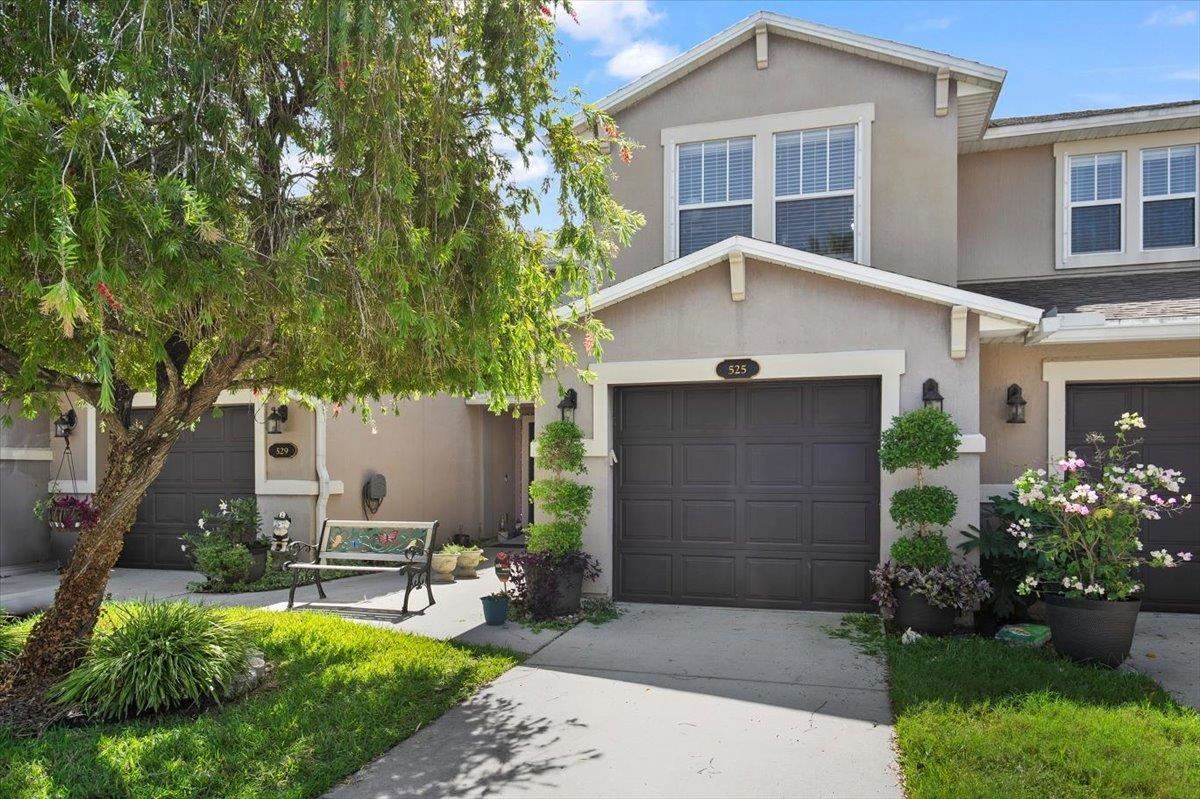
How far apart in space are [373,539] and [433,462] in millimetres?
4417

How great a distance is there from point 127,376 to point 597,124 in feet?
15.2

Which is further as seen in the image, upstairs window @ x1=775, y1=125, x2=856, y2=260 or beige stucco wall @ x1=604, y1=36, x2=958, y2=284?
upstairs window @ x1=775, y1=125, x2=856, y2=260

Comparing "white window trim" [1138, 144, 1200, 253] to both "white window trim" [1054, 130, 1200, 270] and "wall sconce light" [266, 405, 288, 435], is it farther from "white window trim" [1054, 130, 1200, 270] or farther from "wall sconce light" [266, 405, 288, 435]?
"wall sconce light" [266, 405, 288, 435]

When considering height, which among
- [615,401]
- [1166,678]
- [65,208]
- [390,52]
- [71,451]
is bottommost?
A: [1166,678]

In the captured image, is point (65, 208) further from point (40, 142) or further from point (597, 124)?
point (597, 124)

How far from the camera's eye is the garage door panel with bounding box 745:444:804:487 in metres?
7.88

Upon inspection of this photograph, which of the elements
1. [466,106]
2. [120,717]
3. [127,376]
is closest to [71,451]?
[127,376]

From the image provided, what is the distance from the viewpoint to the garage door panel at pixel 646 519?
27.0 feet

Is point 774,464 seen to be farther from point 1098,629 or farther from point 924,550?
point 1098,629

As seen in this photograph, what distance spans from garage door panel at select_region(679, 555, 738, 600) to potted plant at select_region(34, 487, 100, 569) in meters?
8.24

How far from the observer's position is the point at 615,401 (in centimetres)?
847

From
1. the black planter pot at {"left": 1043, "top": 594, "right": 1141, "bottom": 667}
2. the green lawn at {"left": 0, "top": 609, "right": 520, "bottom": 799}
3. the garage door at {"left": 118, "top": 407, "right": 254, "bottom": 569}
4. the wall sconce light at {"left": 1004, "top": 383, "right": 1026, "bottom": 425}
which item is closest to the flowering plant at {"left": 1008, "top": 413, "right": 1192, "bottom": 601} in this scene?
the black planter pot at {"left": 1043, "top": 594, "right": 1141, "bottom": 667}

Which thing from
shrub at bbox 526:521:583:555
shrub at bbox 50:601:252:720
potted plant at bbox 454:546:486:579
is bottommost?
potted plant at bbox 454:546:486:579

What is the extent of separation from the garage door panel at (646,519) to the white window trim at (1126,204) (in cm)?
580
